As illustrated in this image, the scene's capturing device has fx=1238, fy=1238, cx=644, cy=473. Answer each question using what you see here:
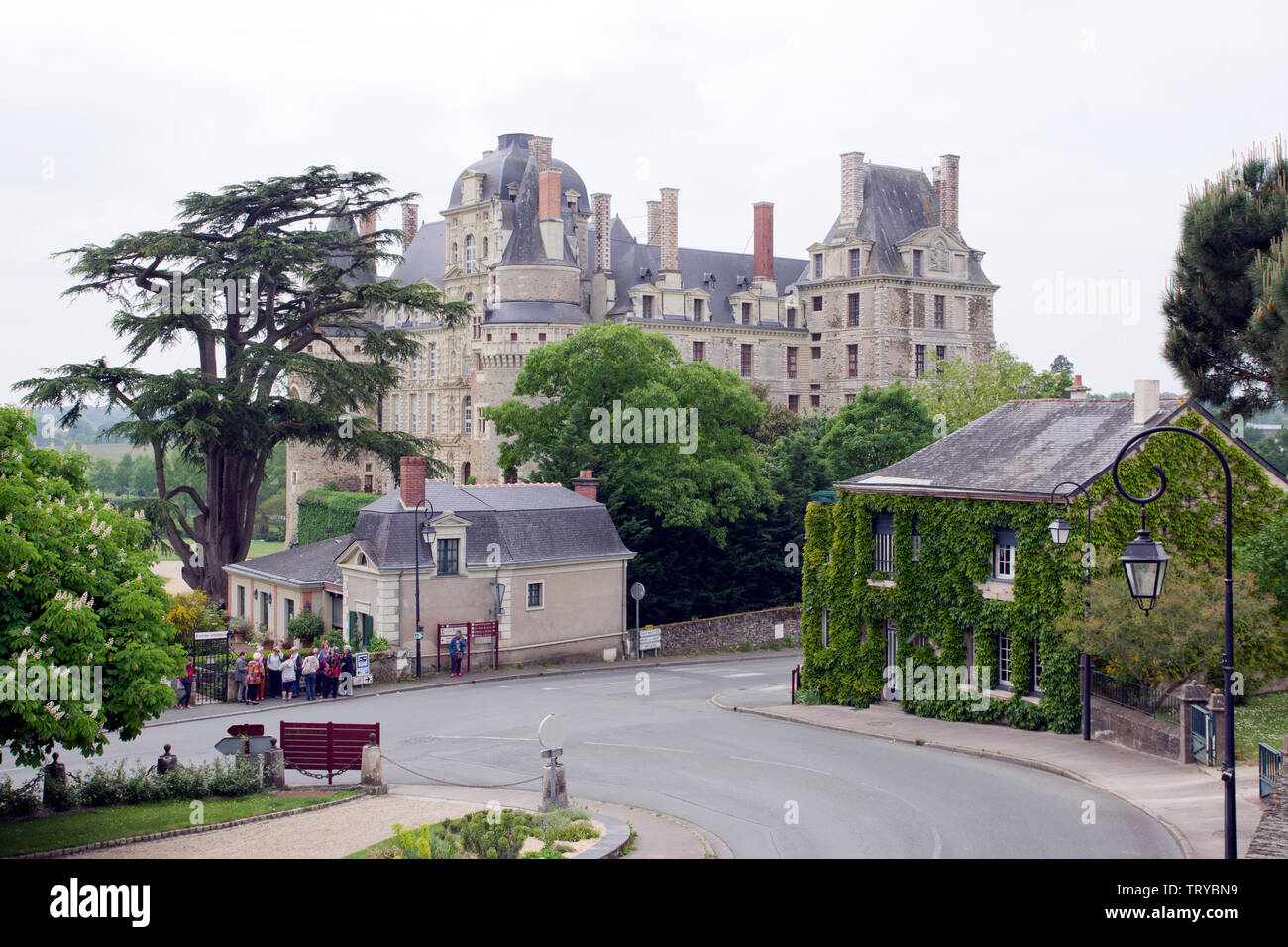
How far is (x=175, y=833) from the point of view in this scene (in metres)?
17.4

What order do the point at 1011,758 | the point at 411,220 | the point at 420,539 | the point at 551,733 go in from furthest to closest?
the point at 411,220 < the point at 420,539 < the point at 1011,758 < the point at 551,733

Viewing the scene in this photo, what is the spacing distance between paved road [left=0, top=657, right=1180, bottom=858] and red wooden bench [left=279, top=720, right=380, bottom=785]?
1.60m

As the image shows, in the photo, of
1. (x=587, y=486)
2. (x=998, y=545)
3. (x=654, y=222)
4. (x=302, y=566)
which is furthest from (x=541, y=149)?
(x=998, y=545)

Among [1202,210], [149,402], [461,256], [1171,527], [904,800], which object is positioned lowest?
[904,800]

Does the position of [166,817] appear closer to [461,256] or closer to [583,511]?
[583,511]

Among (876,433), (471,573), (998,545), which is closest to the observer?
(998,545)

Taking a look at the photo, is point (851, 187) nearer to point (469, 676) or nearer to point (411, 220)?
point (411, 220)

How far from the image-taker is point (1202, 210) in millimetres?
31078

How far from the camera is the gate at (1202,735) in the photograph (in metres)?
21.9

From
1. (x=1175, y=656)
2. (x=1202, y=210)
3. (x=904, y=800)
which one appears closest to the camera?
(x=904, y=800)

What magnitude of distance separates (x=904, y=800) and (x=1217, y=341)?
1716 cm

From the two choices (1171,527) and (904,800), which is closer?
(904,800)

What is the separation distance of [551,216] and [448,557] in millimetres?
45115

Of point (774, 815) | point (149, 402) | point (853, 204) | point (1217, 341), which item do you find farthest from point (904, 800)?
point (853, 204)
